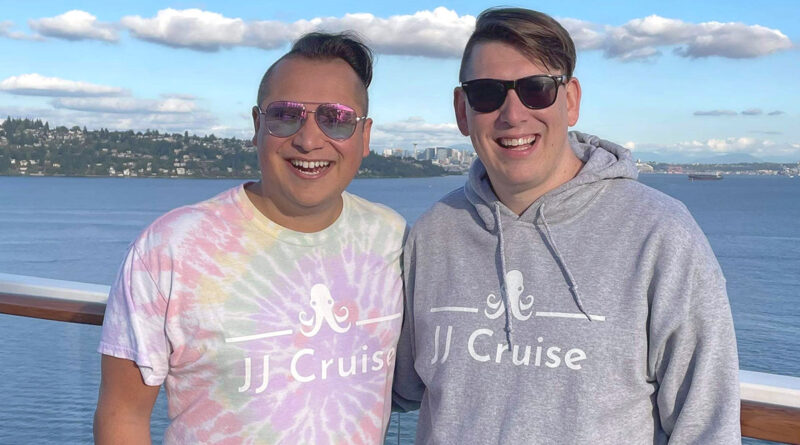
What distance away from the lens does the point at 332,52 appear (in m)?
2.25

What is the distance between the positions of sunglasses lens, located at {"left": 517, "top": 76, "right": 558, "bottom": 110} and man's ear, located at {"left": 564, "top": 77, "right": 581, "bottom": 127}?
0.11m

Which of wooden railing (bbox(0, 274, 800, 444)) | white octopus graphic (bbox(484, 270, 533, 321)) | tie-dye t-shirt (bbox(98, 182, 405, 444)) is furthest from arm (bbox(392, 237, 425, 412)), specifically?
wooden railing (bbox(0, 274, 800, 444))

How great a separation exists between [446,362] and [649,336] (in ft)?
1.90

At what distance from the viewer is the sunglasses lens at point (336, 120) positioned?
2.20 metres

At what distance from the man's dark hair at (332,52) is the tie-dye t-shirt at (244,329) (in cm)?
39

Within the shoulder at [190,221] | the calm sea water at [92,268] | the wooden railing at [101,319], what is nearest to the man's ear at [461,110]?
the shoulder at [190,221]

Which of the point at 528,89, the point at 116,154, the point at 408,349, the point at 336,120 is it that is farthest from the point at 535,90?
the point at 116,154

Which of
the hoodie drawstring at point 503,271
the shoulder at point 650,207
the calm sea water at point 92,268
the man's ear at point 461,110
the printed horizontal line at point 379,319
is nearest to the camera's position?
the shoulder at point 650,207

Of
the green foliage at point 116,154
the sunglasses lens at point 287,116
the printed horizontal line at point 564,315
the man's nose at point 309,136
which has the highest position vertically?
the sunglasses lens at point 287,116

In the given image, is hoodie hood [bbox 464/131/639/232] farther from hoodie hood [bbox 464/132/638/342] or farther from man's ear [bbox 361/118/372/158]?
man's ear [bbox 361/118/372/158]

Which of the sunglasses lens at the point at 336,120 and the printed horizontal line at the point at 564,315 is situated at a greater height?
the sunglasses lens at the point at 336,120

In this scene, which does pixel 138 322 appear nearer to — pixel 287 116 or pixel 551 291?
pixel 287 116

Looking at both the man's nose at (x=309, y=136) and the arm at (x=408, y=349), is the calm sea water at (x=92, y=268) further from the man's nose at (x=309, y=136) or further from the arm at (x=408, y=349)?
the man's nose at (x=309, y=136)

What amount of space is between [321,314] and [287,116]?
573 millimetres
